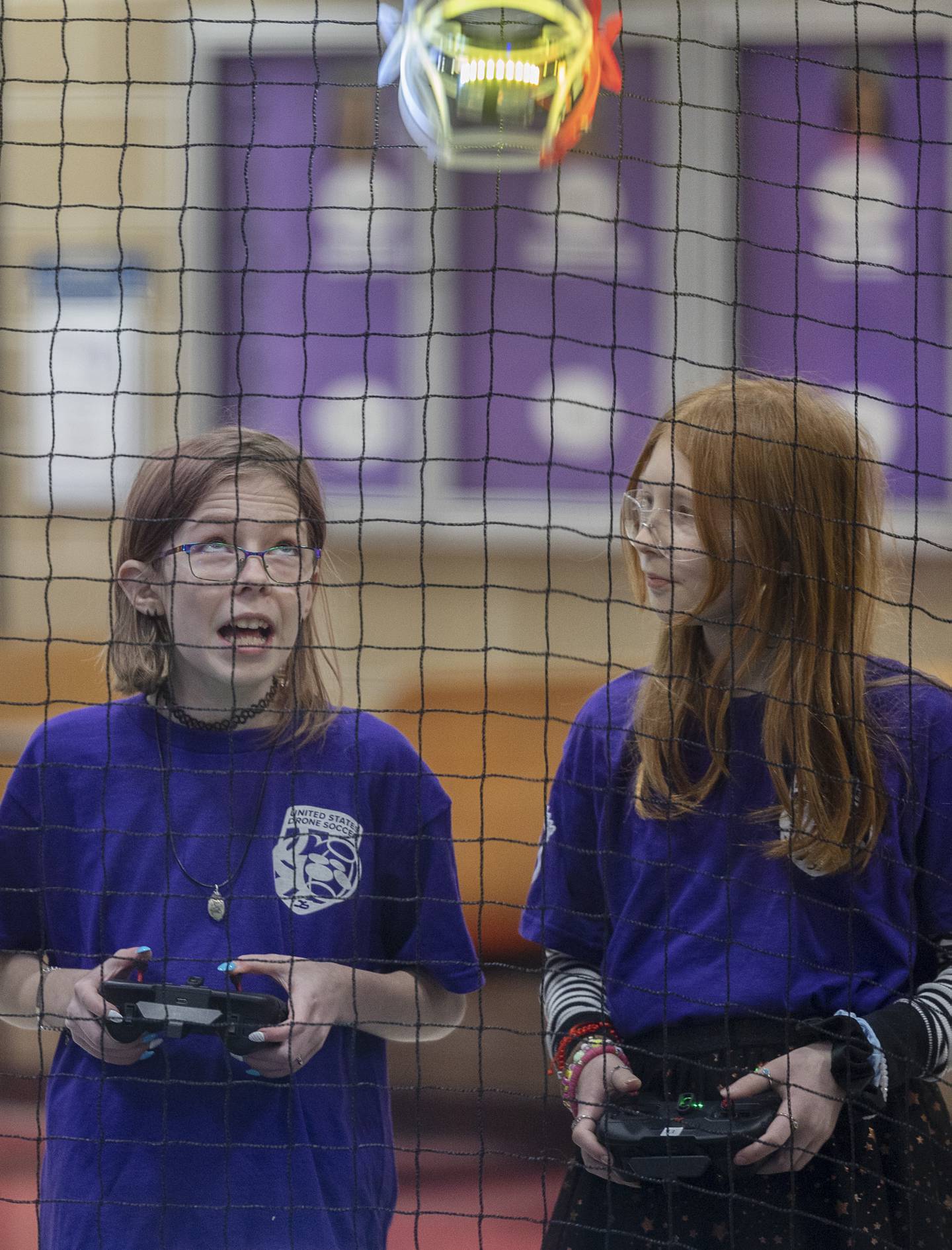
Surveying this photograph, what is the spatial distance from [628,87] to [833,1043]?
2.74 metres

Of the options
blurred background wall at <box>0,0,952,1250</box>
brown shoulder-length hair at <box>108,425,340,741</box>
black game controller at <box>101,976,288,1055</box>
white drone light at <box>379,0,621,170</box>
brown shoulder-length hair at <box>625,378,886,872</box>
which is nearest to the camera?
black game controller at <box>101,976,288,1055</box>

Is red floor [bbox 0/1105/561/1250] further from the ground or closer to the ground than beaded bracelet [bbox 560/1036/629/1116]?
closer to the ground

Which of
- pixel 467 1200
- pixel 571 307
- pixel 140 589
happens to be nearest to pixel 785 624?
pixel 140 589

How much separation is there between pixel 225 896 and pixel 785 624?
1.81ft

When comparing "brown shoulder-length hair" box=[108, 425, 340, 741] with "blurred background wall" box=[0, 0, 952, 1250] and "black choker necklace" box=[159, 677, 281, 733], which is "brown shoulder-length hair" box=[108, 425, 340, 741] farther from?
"blurred background wall" box=[0, 0, 952, 1250]

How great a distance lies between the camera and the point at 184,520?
1.38m

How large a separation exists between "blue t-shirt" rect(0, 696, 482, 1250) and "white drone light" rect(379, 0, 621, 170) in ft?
2.27

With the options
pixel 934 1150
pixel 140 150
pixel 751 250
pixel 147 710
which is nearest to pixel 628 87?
pixel 751 250

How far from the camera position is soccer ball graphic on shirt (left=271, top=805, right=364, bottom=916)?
130 cm

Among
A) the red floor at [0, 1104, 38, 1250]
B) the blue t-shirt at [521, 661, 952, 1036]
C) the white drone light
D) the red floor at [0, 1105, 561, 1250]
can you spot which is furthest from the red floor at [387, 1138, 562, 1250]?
the white drone light

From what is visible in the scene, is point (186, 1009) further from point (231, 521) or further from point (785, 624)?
point (785, 624)

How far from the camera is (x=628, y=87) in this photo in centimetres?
345

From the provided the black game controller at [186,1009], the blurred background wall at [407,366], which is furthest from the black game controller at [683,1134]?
the blurred background wall at [407,366]

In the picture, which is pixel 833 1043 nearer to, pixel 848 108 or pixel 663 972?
pixel 663 972
